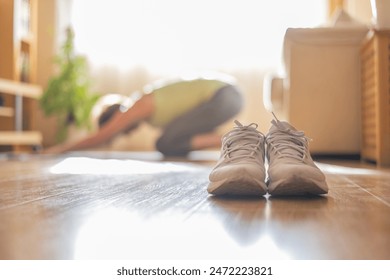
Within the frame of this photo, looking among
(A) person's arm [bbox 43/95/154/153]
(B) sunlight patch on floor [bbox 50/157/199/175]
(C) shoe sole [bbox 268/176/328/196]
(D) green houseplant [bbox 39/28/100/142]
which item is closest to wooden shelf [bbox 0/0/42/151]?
(D) green houseplant [bbox 39/28/100/142]

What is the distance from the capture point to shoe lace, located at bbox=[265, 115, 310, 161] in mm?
1010

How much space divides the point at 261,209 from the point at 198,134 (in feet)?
6.66

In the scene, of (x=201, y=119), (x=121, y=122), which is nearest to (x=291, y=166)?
(x=201, y=119)

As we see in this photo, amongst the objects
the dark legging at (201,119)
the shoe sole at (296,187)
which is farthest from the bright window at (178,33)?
the shoe sole at (296,187)

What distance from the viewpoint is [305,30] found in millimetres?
2354

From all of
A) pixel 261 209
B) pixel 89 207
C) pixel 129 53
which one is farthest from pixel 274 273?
pixel 129 53

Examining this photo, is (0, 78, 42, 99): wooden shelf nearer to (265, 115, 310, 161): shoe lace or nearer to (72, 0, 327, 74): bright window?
(72, 0, 327, 74): bright window

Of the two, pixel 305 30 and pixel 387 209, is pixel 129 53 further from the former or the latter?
pixel 387 209

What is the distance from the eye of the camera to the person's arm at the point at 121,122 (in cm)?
288

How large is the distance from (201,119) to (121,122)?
0.44 m

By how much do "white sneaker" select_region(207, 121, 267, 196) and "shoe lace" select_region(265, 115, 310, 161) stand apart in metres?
0.03

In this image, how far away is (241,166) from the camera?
0.94 metres

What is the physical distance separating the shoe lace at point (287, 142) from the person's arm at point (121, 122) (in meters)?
1.84

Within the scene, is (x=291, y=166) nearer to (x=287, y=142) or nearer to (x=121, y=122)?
(x=287, y=142)
